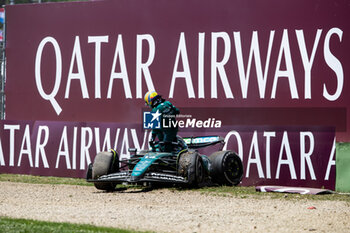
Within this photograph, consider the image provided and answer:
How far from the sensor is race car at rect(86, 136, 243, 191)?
47.3 feet

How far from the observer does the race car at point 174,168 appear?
47.3 ft

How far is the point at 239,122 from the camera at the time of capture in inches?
654

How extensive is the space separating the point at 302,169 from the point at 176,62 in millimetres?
4133

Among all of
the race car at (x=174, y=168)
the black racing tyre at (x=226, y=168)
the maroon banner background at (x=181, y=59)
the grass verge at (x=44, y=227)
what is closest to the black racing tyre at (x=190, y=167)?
the race car at (x=174, y=168)

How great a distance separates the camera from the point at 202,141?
52.8 feet

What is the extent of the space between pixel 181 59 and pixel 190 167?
3.88m

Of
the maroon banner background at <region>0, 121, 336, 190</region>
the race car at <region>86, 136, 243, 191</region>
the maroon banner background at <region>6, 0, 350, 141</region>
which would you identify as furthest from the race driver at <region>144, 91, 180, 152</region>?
the maroon banner background at <region>6, 0, 350, 141</region>

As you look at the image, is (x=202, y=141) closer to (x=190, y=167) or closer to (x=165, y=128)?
(x=165, y=128)

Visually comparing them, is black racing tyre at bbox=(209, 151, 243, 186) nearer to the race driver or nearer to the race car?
the race car

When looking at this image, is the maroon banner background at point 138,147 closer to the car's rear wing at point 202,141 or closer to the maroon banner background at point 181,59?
the maroon banner background at point 181,59

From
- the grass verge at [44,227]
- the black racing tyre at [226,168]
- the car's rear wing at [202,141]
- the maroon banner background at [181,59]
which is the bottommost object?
the grass verge at [44,227]

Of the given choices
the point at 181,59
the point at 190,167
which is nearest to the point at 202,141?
the point at 190,167

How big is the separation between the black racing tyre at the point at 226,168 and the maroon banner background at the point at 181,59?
1.33 metres

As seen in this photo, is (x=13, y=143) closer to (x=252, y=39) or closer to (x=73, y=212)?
(x=252, y=39)
